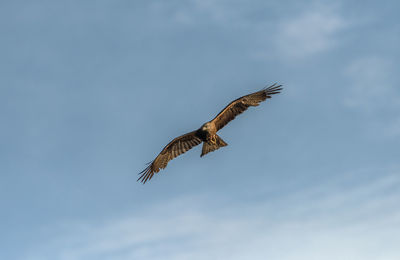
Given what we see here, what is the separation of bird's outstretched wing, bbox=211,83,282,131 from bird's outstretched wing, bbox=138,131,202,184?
1.39 m

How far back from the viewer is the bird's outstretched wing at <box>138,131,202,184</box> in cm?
2536

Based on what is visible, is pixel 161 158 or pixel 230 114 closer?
pixel 230 114

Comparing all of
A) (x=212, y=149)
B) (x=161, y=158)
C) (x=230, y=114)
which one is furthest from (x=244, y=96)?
(x=161, y=158)

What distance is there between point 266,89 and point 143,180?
6700 millimetres

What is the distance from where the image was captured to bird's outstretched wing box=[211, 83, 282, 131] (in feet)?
79.6

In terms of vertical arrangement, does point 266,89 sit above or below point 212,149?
above

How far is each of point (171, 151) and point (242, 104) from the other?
391 cm

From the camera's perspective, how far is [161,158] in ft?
85.7

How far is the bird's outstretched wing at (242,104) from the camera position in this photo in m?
24.3

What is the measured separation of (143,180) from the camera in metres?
26.2

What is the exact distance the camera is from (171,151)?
26.0 m

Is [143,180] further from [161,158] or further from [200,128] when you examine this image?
[200,128]

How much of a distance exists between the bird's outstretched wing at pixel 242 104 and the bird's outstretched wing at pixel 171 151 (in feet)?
4.55

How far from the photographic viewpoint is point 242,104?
24328 millimetres
